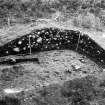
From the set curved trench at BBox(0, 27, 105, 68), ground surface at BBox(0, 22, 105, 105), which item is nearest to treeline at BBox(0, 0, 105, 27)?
ground surface at BBox(0, 22, 105, 105)

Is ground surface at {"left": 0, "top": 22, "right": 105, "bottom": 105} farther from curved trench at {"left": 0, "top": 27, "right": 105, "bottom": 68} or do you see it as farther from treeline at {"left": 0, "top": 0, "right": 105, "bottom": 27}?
treeline at {"left": 0, "top": 0, "right": 105, "bottom": 27}

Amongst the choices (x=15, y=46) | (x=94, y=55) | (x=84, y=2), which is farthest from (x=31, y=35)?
(x=84, y=2)

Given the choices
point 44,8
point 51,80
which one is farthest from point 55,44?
point 44,8

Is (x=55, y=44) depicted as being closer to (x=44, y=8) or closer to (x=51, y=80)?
(x=51, y=80)

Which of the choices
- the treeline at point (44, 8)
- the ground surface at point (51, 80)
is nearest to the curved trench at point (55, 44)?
the ground surface at point (51, 80)

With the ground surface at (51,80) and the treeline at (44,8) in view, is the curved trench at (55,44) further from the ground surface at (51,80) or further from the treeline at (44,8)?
the treeline at (44,8)

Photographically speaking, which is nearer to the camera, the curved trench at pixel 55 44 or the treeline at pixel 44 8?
the curved trench at pixel 55 44
